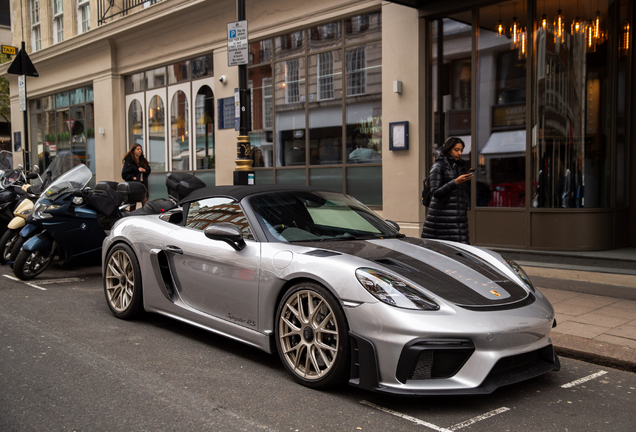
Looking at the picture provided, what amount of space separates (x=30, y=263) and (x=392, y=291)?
597 centimetres

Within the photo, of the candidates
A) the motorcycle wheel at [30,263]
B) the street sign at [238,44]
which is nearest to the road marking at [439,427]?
the motorcycle wheel at [30,263]

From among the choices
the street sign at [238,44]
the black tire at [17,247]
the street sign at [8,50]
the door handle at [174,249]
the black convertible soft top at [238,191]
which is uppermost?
the street sign at [8,50]

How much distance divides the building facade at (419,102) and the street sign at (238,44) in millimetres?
2867

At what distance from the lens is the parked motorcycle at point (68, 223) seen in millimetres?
7547

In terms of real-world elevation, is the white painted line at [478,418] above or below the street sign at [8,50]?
below

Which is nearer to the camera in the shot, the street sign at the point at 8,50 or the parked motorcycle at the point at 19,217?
the parked motorcycle at the point at 19,217

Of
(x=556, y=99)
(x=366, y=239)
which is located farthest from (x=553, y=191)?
(x=366, y=239)

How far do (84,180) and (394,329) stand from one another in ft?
20.1

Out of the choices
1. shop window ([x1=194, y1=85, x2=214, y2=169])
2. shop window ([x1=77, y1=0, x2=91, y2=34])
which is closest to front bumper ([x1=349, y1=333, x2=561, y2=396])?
shop window ([x1=194, y1=85, x2=214, y2=169])

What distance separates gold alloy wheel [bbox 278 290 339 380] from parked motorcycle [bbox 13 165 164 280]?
4815 mm

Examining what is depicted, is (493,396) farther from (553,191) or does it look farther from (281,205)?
(553,191)

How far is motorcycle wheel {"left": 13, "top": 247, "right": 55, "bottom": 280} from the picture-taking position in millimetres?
7535

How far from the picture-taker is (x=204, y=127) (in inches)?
596

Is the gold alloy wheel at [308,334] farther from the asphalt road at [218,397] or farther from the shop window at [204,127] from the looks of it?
the shop window at [204,127]
